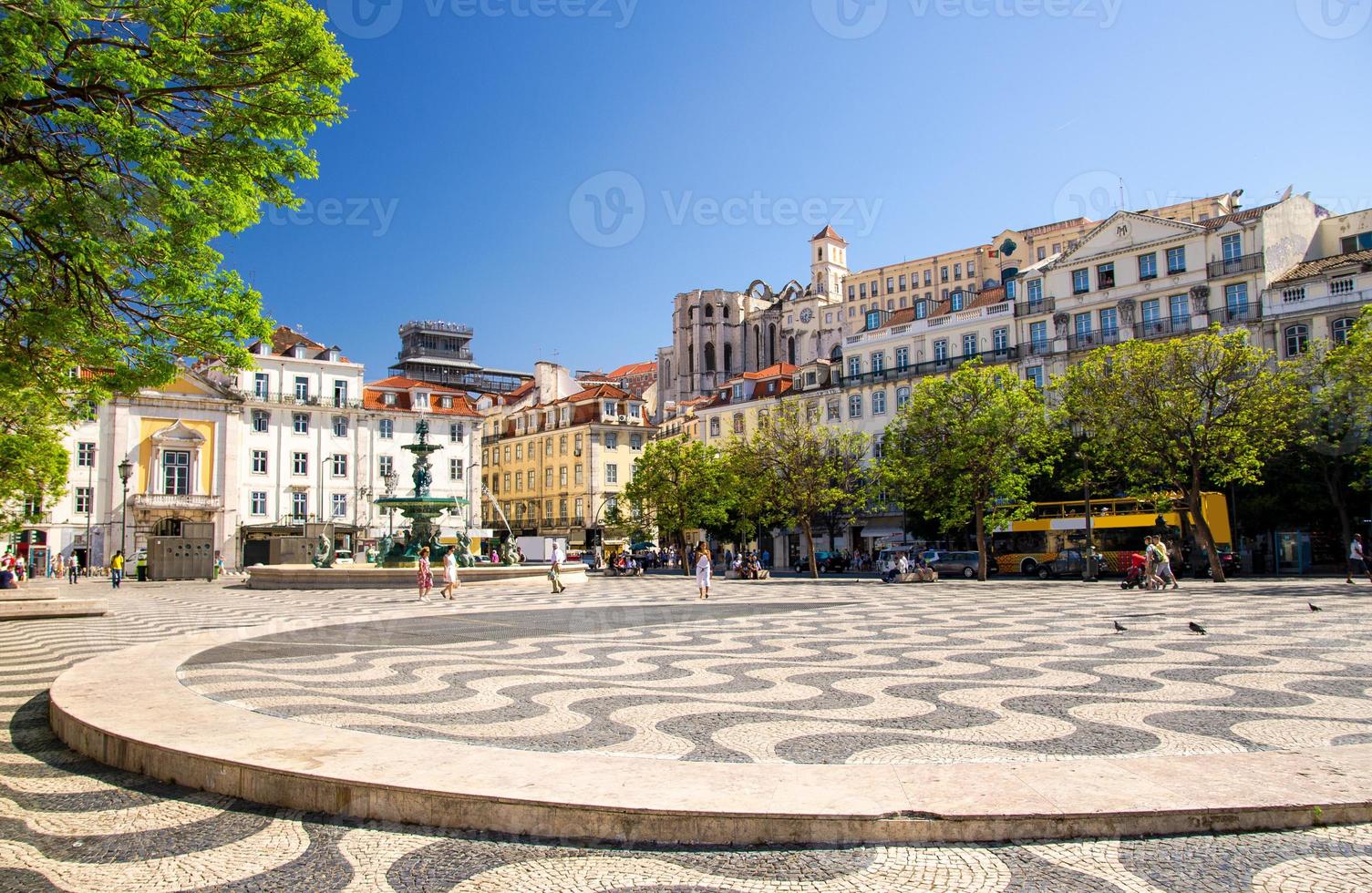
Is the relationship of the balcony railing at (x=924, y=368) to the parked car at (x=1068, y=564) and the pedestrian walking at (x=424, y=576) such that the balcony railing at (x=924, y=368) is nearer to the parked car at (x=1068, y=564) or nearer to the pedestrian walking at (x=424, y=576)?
the parked car at (x=1068, y=564)

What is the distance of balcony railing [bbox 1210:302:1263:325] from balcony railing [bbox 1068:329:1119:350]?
4.77 metres

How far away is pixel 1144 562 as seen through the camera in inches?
1117

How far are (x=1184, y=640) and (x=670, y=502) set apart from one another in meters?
42.4

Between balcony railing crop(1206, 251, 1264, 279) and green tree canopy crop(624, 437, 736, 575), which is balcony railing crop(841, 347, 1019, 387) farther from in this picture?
green tree canopy crop(624, 437, 736, 575)

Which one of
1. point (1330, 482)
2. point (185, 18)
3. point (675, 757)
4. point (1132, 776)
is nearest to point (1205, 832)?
point (1132, 776)

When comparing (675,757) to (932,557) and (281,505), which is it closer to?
(932,557)

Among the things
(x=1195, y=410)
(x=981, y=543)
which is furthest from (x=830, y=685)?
(x=981, y=543)

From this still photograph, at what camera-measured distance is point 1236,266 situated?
148ft

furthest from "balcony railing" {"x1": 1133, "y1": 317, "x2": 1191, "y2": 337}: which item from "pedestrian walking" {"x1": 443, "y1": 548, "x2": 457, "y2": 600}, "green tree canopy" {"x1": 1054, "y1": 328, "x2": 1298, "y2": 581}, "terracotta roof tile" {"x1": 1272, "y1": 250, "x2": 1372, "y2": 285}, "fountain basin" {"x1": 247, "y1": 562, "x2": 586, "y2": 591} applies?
"pedestrian walking" {"x1": 443, "y1": 548, "x2": 457, "y2": 600}

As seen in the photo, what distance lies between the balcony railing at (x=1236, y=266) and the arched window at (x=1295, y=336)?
3221 mm

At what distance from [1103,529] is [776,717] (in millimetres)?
35949

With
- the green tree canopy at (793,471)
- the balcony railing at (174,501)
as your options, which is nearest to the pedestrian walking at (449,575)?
the green tree canopy at (793,471)

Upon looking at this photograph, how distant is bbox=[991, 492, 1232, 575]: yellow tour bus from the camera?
38.2 m

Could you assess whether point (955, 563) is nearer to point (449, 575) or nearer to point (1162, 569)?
point (1162, 569)
